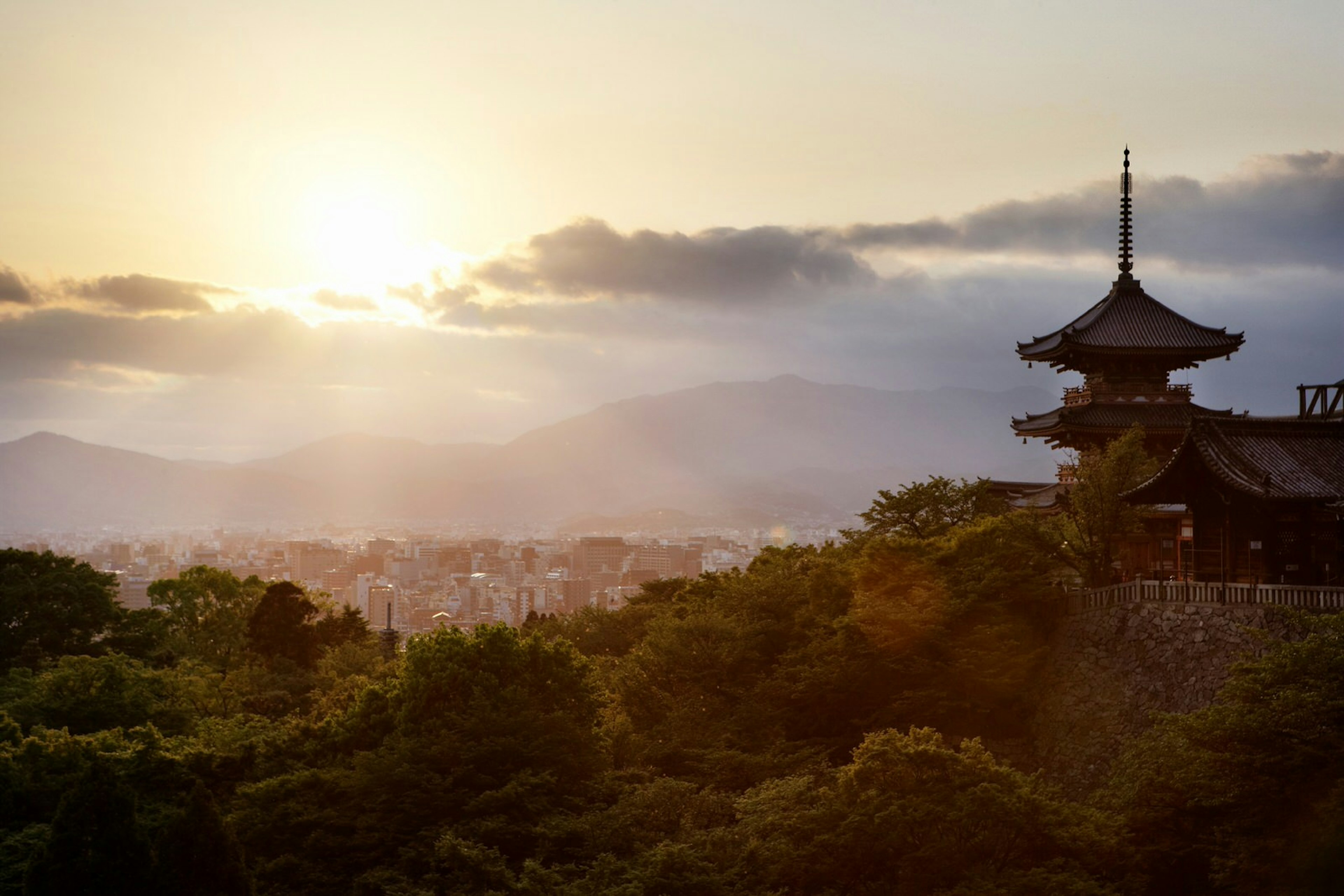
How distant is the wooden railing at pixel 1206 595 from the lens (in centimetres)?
1955

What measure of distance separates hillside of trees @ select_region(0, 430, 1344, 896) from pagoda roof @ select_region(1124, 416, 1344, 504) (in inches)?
78.2

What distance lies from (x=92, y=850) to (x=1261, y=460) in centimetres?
2189

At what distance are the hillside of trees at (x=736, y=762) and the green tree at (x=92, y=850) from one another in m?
0.04

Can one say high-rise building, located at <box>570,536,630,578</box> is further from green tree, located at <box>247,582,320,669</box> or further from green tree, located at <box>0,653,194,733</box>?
green tree, located at <box>0,653,194,733</box>

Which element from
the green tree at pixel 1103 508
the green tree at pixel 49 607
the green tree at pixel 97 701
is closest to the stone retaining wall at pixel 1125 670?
the green tree at pixel 1103 508

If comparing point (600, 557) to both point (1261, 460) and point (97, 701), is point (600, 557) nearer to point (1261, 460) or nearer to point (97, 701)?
point (97, 701)

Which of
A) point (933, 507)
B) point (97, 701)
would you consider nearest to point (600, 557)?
point (933, 507)

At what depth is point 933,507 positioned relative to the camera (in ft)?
102

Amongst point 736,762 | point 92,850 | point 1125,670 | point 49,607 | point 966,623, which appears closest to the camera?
point 92,850

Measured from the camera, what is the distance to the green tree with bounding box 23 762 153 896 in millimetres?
18047

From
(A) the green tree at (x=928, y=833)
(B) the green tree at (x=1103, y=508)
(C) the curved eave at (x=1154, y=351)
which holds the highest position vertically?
(C) the curved eave at (x=1154, y=351)

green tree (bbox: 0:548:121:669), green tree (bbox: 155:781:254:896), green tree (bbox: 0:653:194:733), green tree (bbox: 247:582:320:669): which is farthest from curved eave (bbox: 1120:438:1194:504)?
green tree (bbox: 247:582:320:669)

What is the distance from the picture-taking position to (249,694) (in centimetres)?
3634

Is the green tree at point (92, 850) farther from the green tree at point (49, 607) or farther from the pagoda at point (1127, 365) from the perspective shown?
the pagoda at point (1127, 365)
